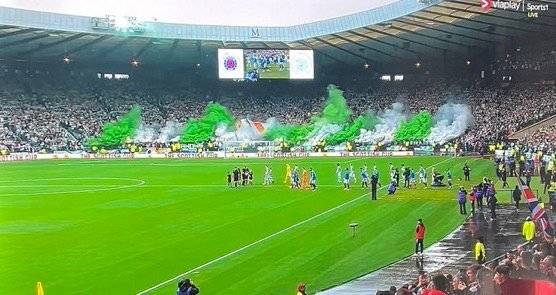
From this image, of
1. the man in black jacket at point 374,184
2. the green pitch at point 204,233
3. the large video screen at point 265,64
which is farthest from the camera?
the large video screen at point 265,64

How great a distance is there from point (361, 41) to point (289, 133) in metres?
7.95

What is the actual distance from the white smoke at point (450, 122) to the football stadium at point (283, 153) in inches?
4.0

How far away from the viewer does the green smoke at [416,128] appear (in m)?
41.3

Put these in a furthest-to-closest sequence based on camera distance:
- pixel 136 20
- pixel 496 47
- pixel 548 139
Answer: pixel 496 47 < pixel 136 20 < pixel 548 139

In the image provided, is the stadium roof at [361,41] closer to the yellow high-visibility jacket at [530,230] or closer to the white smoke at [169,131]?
the white smoke at [169,131]

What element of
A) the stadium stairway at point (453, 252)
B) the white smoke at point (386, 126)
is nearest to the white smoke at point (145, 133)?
the white smoke at point (386, 126)

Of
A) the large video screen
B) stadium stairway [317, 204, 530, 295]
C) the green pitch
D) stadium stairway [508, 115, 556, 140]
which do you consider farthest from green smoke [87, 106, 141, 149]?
stadium stairway [317, 204, 530, 295]

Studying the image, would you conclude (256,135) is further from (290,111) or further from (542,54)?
(542,54)

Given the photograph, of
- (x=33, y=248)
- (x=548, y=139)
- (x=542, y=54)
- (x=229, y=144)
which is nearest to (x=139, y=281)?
(x=33, y=248)

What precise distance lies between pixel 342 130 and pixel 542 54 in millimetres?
17155

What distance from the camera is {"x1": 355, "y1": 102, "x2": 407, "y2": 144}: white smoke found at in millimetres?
42938

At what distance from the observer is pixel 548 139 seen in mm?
27812

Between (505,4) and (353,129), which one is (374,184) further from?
(353,129)

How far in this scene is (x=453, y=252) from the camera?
1355 centimetres
